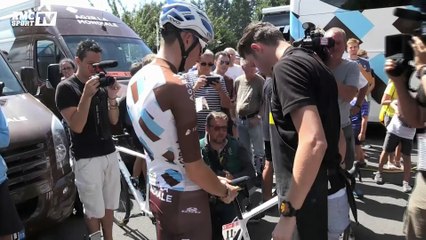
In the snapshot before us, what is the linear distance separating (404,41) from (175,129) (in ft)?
3.82

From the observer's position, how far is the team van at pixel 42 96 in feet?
12.4

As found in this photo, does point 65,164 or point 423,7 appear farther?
point 65,164

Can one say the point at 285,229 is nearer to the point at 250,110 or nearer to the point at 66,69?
the point at 250,110

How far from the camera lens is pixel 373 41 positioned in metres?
8.64

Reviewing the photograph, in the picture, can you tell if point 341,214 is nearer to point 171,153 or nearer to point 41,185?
point 171,153

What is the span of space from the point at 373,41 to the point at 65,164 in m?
6.94

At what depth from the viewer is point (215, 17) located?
5397 cm

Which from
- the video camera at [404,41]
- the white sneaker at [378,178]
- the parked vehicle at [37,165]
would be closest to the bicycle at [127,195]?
the parked vehicle at [37,165]

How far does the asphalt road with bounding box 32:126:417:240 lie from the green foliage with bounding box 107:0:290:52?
84.5 inches

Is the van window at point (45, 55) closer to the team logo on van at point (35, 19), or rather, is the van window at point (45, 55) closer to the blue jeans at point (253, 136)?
the team logo on van at point (35, 19)

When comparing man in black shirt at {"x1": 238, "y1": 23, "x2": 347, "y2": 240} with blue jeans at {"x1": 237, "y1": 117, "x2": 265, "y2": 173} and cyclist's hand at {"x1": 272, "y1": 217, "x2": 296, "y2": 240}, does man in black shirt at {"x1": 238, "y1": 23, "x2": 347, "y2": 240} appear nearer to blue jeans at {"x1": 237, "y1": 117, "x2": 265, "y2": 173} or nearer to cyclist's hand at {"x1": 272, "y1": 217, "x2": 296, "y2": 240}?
cyclist's hand at {"x1": 272, "y1": 217, "x2": 296, "y2": 240}

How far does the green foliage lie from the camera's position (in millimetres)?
26344

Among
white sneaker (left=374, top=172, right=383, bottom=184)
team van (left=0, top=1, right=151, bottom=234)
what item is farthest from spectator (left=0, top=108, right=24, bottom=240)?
white sneaker (left=374, top=172, right=383, bottom=184)

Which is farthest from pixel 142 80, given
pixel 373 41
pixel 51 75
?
pixel 373 41
